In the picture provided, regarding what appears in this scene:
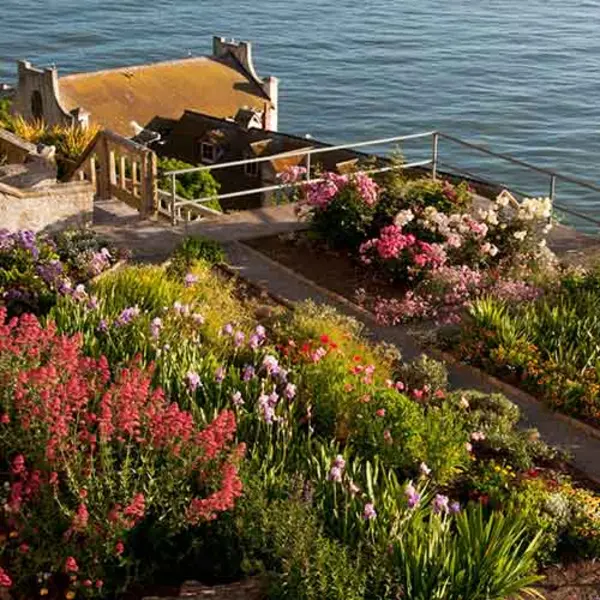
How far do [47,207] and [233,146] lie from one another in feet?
90.4

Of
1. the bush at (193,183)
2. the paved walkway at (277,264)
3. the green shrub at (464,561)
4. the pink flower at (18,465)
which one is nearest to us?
the green shrub at (464,561)

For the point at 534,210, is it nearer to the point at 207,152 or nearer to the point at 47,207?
the point at 47,207

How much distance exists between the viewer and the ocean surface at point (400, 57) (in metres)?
63.1

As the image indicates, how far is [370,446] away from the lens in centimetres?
978

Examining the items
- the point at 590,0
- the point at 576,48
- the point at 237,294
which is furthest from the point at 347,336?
the point at 590,0

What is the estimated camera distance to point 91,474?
8305 mm

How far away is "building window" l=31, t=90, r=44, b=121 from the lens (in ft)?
148

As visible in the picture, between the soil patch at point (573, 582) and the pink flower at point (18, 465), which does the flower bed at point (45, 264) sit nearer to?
the pink flower at point (18, 465)

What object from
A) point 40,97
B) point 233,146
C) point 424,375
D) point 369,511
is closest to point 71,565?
point 369,511

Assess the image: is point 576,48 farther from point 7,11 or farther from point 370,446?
point 370,446

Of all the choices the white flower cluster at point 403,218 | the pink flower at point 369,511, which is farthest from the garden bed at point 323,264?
the pink flower at point 369,511

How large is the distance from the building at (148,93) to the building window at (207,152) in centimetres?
220

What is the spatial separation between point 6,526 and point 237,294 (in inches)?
262

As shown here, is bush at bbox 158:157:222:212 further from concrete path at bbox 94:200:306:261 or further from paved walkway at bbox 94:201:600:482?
concrete path at bbox 94:200:306:261
